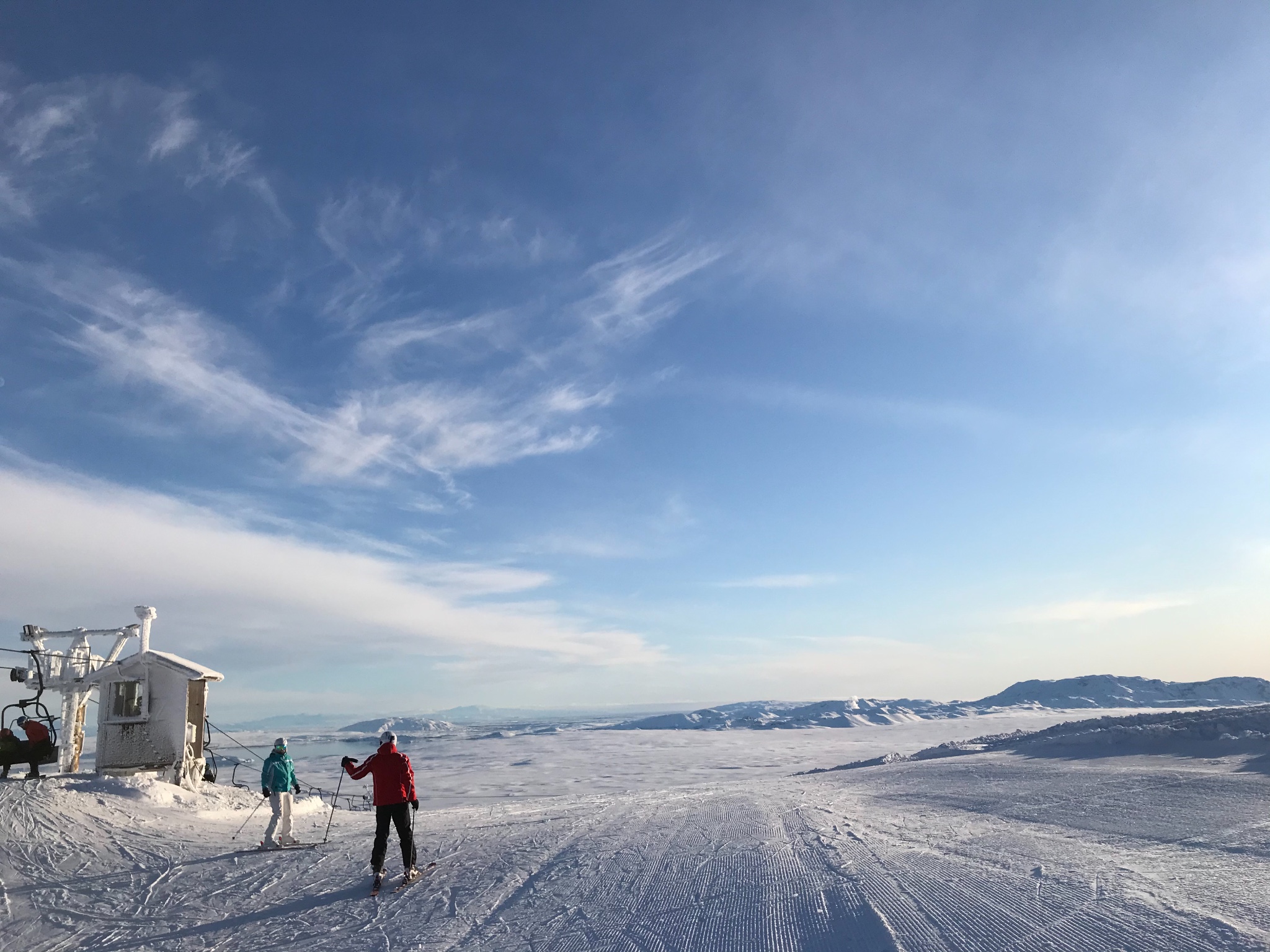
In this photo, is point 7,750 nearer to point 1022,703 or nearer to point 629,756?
point 629,756

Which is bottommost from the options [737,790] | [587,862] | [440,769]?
[440,769]

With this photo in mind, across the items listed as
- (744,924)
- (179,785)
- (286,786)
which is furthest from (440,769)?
(744,924)

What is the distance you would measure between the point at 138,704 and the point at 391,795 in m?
13.8

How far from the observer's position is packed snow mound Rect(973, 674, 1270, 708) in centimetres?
9725

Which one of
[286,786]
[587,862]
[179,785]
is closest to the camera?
[587,862]

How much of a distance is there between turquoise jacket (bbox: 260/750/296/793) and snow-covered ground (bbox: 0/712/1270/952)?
92cm

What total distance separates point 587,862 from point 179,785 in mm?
12854

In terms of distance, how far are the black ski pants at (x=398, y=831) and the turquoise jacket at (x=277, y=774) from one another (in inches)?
133

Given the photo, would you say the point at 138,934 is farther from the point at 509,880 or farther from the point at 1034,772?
the point at 1034,772

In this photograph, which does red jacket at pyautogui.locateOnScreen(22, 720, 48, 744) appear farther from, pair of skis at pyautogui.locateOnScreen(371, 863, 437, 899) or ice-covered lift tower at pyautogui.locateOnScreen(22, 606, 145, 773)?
pair of skis at pyautogui.locateOnScreen(371, 863, 437, 899)

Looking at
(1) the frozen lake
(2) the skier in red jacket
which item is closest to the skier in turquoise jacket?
(2) the skier in red jacket

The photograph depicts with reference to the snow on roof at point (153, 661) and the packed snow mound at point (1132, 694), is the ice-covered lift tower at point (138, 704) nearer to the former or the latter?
the snow on roof at point (153, 661)

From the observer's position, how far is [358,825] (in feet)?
48.2

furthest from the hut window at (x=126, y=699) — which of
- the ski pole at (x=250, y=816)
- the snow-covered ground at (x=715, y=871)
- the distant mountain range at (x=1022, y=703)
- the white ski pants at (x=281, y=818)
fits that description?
the distant mountain range at (x=1022, y=703)
